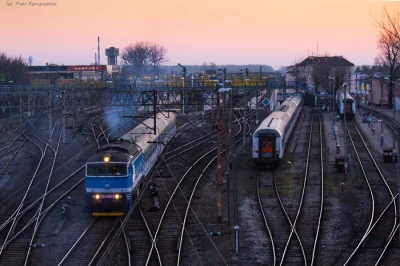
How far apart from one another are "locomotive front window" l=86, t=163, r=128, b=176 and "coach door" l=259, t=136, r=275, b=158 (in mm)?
8660

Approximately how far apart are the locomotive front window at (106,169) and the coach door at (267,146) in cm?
866

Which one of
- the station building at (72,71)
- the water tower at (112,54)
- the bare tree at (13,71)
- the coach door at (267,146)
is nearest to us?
the coach door at (267,146)

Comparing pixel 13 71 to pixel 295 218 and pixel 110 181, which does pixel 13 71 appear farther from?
pixel 295 218

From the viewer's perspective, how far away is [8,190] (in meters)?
20.7

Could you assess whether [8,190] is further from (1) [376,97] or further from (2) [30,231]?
(1) [376,97]

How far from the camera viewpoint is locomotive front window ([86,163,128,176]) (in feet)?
51.3

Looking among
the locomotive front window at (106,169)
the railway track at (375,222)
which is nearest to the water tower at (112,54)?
the railway track at (375,222)

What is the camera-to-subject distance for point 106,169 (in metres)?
15.7

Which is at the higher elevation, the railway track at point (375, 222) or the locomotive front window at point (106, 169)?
the locomotive front window at point (106, 169)

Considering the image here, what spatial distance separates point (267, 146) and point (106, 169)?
8.89 m

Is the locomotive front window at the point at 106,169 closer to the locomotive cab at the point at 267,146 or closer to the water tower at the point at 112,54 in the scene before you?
the locomotive cab at the point at 267,146

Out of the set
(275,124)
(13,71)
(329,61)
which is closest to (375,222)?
(275,124)

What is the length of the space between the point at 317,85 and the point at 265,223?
51574mm

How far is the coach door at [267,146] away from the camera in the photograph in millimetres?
23234
